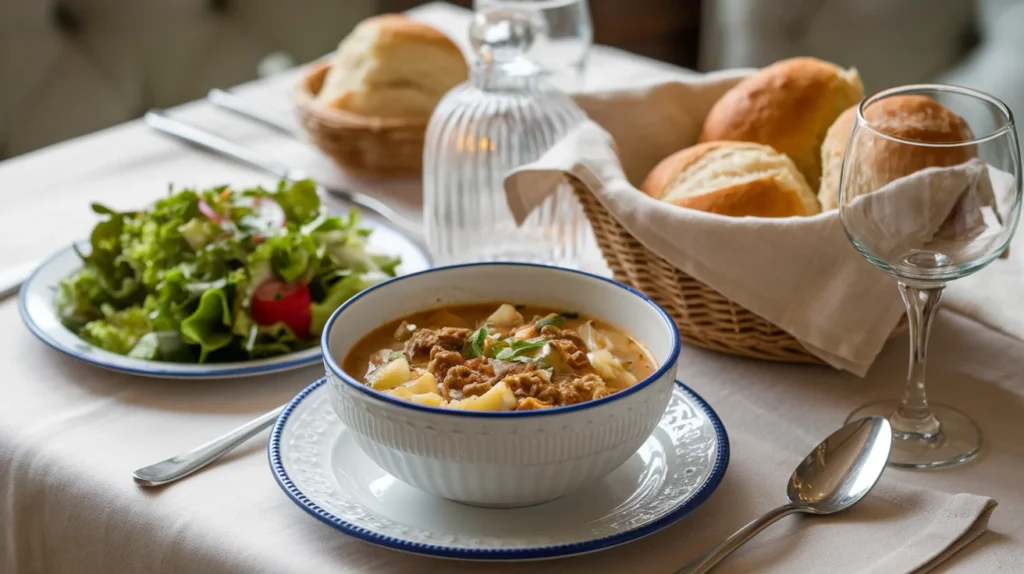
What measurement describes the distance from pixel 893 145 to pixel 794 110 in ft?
1.40

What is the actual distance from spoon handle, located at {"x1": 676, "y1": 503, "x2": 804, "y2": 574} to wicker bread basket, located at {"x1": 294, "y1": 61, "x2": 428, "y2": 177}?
3.03ft

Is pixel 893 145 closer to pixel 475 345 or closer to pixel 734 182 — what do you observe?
pixel 734 182

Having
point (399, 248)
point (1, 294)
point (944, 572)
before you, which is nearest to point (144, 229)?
point (1, 294)

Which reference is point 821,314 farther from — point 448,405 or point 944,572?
point 448,405

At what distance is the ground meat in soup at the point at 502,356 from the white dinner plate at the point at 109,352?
171 millimetres

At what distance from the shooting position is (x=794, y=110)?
53.2 inches

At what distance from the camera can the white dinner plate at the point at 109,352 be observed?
1.13 metres

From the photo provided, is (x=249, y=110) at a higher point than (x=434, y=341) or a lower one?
lower

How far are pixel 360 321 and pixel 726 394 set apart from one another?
387mm

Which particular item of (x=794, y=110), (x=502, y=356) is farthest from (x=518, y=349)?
(x=794, y=110)

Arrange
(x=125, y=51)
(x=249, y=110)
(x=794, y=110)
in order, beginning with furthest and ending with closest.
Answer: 1. (x=125, y=51)
2. (x=249, y=110)
3. (x=794, y=110)

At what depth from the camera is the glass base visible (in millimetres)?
1024

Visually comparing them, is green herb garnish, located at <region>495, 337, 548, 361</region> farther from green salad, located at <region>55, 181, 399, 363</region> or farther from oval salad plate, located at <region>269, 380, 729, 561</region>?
green salad, located at <region>55, 181, 399, 363</region>

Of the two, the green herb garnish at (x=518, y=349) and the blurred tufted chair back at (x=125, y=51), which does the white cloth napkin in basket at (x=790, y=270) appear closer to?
the green herb garnish at (x=518, y=349)
